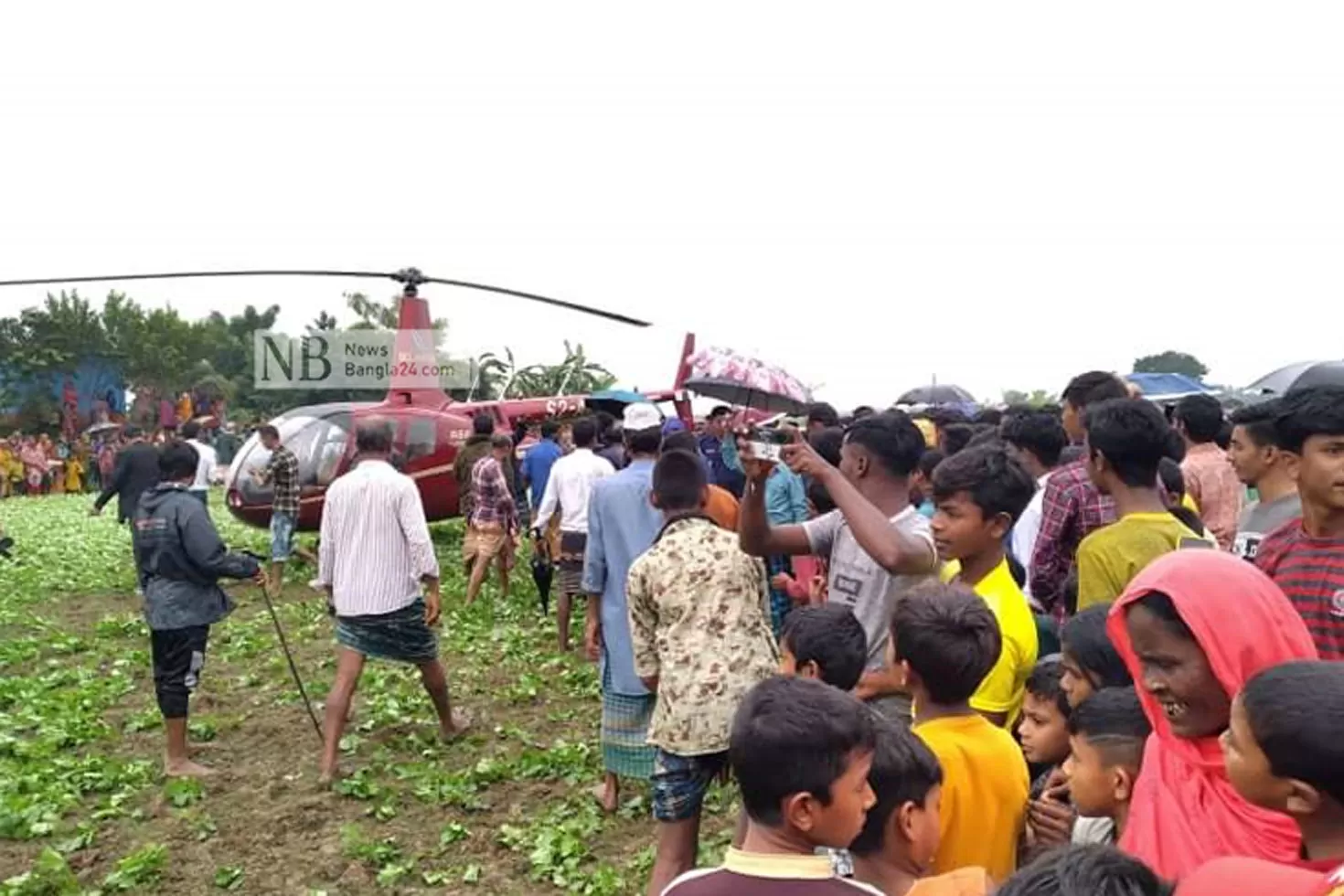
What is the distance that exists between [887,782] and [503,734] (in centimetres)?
544

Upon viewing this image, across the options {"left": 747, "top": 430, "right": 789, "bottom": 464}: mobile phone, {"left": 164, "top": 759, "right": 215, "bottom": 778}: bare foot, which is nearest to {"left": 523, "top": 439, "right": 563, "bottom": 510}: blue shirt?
{"left": 164, "top": 759, "right": 215, "bottom": 778}: bare foot

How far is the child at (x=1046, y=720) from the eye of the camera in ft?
9.38

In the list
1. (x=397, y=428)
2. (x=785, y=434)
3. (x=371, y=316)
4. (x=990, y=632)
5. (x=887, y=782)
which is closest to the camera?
(x=887, y=782)

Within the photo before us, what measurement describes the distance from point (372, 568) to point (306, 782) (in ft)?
4.44

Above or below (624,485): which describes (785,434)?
above

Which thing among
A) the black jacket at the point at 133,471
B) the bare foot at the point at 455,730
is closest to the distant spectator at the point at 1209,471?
the bare foot at the point at 455,730

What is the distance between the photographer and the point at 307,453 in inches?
618

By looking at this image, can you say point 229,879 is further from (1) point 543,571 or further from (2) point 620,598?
(1) point 543,571

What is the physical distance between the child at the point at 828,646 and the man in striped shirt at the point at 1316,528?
118 centimetres

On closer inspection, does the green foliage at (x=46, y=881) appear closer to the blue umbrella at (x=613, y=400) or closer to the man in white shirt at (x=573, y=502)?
the man in white shirt at (x=573, y=502)

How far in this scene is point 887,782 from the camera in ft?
8.18

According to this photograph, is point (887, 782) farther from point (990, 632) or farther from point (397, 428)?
point (397, 428)

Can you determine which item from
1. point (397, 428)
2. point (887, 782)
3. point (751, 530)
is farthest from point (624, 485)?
point (397, 428)

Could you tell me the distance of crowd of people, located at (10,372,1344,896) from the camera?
2096mm
